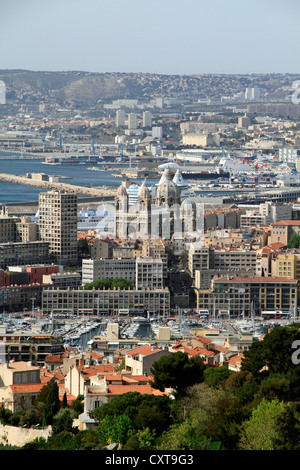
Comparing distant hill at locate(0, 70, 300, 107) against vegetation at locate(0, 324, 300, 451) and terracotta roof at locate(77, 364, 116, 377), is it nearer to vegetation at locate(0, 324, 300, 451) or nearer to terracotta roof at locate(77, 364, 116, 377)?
terracotta roof at locate(77, 364, 116, 377)

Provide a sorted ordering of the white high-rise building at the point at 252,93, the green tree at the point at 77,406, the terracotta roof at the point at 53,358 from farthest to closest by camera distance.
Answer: the white high-rise building at the point at 252,93, the terracotta roof at the point at 53,358, the green tree at the point at 77,406

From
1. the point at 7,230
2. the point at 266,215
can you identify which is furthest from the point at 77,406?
the point at 266,215

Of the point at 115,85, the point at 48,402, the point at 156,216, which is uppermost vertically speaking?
the point at 115,85

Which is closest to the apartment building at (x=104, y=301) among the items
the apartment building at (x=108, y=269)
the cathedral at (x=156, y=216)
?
the apartment building at (x=108, y=269)

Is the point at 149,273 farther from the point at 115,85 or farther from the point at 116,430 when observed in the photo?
the point at 115,85

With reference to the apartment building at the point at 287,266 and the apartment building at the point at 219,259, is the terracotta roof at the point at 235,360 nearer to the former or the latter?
the apartment building at the point at 287,266
